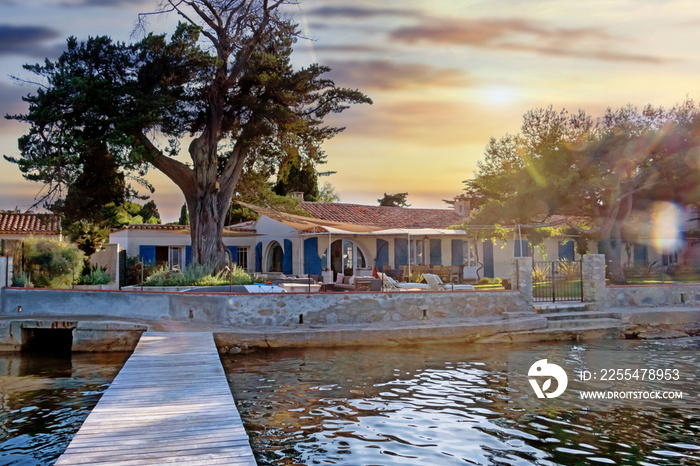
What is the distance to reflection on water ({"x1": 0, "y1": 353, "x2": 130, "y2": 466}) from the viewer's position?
6.34m

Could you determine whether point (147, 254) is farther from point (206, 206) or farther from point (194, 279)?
point (194, 279)

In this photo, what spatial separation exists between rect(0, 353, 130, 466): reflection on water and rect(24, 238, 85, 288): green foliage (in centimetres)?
458

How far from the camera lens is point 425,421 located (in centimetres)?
717

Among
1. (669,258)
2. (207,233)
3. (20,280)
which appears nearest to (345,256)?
(207,233)

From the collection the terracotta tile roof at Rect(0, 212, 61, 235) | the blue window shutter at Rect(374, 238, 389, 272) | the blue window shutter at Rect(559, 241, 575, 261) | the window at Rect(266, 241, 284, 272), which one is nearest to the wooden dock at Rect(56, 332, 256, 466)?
the blue window shutter at Rect(374, 238, 389, 272)

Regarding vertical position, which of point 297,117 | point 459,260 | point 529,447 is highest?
point 297,117

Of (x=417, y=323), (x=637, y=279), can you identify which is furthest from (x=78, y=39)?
(x=637, y=279)

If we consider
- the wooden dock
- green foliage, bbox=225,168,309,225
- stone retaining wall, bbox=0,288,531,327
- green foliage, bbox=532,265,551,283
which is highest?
green foliage, bbox=225,168,309,225

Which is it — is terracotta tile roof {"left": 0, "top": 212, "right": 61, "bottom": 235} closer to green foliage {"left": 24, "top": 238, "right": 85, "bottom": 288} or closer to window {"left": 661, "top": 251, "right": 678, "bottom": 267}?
green foliage {"left": 24, "top": 238, "right": 85, "bottom": 288}

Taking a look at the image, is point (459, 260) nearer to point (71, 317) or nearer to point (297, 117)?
point (297, 117)

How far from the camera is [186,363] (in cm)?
841

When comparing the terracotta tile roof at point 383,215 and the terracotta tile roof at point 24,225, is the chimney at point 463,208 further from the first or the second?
the terracotta tile roof at point 24,225

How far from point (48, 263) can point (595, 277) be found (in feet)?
48.6

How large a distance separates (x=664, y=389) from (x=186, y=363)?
283 inches
